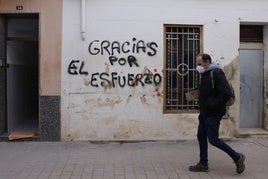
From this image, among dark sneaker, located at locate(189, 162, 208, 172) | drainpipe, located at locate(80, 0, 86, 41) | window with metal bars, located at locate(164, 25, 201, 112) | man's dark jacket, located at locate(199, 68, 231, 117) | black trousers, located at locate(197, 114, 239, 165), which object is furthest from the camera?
window with metal bars, located at locate(164, 25, 201, 112)

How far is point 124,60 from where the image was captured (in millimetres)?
8695

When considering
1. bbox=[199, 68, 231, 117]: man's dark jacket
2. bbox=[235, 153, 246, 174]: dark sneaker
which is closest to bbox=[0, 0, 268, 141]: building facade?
bbox=[199, 68, 231, 117]: man's dark jacket

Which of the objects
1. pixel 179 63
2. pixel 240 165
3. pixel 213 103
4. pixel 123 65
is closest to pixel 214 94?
pixel 213 103

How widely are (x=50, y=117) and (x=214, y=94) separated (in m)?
3.92

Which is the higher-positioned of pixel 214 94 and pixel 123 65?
pixel 123 65

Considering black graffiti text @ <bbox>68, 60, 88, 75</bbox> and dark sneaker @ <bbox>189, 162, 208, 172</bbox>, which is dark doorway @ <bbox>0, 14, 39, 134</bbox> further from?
dark sneaker @ <bbox>189, 162, 208, 172</bbox>

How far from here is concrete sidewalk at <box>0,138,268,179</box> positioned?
621 centimetres

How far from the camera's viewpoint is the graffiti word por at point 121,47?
8594 mm

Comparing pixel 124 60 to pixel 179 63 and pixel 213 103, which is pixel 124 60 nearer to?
pixel 179 63

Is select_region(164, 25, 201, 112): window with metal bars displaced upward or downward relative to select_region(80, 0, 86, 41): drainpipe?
downward

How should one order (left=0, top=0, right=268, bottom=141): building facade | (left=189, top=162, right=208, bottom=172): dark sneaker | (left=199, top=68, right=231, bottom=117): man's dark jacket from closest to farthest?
(left=199, top=68, right=231, bottom=117): man's dark jacket, (left=189, top=162, right=208, bottom=172): dark sneaker, (left=0, top=0, right=268, bottom=141): building facade

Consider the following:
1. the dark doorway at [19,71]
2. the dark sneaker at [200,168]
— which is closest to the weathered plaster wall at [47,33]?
the dark doorway at [19,71]

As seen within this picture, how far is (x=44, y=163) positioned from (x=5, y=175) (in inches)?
33.0

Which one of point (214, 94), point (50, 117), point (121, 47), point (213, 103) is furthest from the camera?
point (121, 47)
